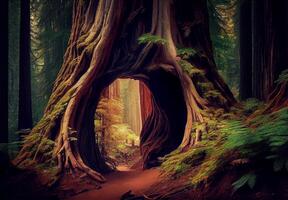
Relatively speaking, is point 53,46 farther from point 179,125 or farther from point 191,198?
point 191,198

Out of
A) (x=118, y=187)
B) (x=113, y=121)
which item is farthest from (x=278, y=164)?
(x=113, y=121)

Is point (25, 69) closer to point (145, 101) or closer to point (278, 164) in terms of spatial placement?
point (145, 101)

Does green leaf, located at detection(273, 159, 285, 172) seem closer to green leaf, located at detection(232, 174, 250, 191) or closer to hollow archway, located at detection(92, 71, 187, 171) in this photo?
green leaf, located at detection(232, 174, 250, 191)

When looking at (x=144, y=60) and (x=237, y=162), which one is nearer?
(x=237, y=162)

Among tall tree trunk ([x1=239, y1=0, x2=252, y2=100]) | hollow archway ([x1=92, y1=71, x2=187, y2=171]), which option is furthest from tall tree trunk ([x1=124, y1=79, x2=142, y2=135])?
hollow archway ([x1=92, y1=71, x2=187, y2=171])

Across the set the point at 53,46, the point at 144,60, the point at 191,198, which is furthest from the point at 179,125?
the point at 53,46

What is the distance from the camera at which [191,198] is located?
5.47 metres

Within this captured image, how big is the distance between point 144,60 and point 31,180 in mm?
4630

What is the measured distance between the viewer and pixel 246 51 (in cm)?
1527

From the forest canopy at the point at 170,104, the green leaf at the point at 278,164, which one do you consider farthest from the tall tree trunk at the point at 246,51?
the green leaf at the point at 278,164

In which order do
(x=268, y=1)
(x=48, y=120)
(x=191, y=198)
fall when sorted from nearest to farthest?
(x=191, y=198) < (x=268, y=1) < (x=48, y=120)

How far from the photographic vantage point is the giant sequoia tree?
29.4 ft

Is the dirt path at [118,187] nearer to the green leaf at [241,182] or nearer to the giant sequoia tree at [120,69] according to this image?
the giant sequoia tree at [120,69]

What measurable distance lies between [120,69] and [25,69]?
5.91m
